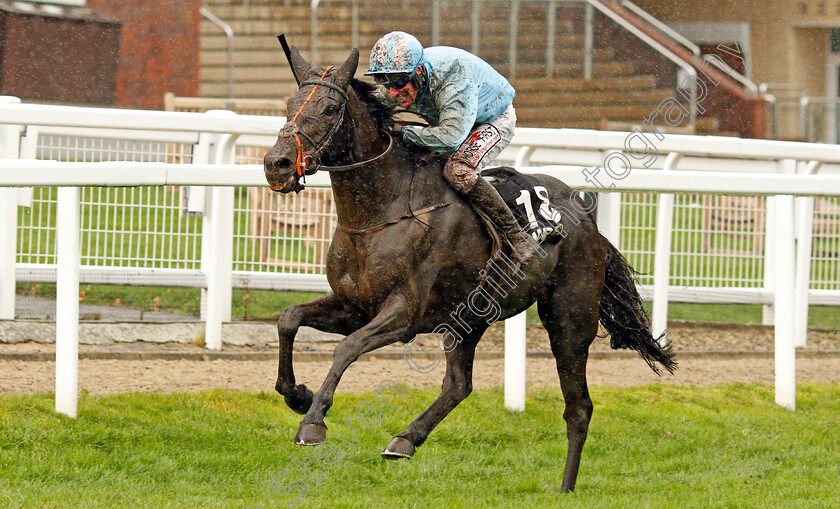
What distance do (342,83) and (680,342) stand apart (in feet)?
15.7

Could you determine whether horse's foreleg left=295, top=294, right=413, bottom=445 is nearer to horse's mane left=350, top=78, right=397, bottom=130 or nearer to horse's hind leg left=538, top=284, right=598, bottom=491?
horse's mane left=350, top=78, right=397, bottom=130

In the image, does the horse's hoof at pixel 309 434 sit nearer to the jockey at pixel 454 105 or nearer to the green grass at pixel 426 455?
the green grass at pixel 426 455

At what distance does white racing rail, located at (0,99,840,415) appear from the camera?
5020 mm

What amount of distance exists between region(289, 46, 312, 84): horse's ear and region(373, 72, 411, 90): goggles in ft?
0.97

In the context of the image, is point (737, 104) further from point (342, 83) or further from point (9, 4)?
point (342, 83)

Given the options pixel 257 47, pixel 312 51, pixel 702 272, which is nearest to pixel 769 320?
pixel 702 272

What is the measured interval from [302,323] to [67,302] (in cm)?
122

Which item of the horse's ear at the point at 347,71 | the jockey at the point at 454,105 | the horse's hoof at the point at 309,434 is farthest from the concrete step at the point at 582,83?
the horse's hoof at the point at 309,434

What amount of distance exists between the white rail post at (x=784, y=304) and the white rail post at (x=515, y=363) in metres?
1.51

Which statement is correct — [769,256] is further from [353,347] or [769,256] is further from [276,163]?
[276,163]

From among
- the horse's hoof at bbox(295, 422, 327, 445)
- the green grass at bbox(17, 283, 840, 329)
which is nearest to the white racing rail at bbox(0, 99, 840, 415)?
the green grass at bbox(17, 283, 840, 329)

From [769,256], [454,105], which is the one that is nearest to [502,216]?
[454,105]

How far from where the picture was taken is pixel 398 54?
4.39 metres

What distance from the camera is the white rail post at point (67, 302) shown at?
5.02 metres
